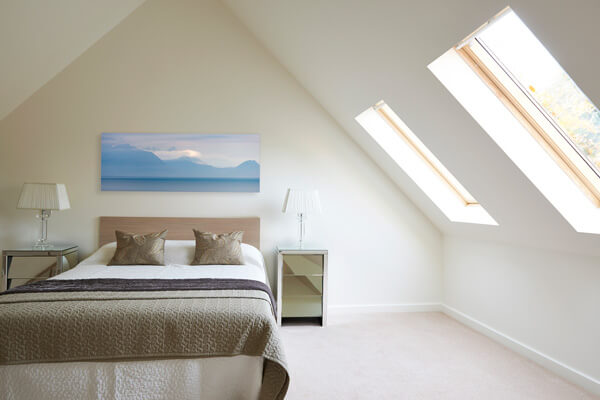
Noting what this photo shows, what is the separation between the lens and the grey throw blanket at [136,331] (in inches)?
82.2

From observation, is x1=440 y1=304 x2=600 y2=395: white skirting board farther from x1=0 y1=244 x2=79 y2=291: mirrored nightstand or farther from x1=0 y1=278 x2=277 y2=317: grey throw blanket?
x1=0 y1=244 x2=79 y2=291: mirrored nightstand

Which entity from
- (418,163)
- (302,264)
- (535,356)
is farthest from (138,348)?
(418,163)

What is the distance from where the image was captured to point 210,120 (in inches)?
165

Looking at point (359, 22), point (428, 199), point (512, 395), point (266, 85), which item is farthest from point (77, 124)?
point (512, 395)

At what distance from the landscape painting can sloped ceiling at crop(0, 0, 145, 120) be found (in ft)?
2.70

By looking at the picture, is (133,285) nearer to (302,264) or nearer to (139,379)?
(139,379)

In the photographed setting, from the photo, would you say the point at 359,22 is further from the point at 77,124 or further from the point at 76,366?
the point at 77,124

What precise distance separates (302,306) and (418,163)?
1.79m

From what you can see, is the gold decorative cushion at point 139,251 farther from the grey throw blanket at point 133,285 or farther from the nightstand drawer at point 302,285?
the nightstand drawer at point 302,285

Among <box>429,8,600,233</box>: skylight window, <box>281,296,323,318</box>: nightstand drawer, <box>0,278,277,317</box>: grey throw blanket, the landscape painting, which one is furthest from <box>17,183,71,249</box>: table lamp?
<box>429,8,600,233</box>: skylight window

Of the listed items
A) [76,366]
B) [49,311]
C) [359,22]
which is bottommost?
[76,366]

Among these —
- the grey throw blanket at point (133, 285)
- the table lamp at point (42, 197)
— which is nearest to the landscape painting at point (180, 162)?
the table lamp at point (42, 197)

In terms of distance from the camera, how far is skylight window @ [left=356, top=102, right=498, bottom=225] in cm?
382

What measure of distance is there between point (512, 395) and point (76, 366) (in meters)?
2.46
